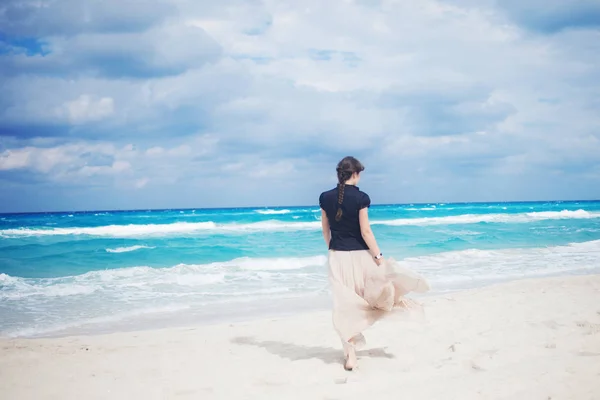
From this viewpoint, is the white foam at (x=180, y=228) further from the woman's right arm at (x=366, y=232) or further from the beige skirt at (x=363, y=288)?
the woman's right arm at (x=366, y=232)

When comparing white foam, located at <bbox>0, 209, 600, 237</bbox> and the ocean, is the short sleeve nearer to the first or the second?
the ocean

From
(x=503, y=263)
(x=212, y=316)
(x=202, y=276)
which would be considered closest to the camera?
(x=212, y=316)

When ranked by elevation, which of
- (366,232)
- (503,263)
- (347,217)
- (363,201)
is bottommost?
(503,263)

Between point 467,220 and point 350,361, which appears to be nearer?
point 350,361

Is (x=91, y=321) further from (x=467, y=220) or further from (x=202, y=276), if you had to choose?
(x=467, y=220)

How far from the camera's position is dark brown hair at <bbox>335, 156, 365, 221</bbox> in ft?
14.9

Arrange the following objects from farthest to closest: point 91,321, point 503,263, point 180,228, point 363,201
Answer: point 180,228
point 503,263
point 91,321
point 363,201

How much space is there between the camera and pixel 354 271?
4.65m

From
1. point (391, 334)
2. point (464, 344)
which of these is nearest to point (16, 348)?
point (391, 334)

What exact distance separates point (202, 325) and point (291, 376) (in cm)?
314

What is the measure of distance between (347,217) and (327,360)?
156cm

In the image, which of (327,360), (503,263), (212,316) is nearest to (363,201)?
(327,360)

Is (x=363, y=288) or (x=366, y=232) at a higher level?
(x=366, y=232)

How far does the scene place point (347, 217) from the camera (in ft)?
15.0
